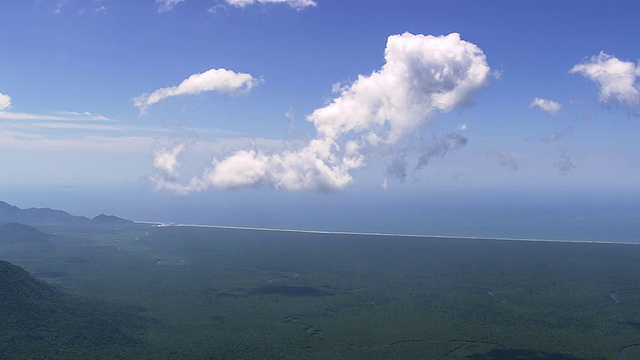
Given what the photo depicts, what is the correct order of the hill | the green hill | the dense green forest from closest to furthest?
the green hill → the dense green forest → the hill

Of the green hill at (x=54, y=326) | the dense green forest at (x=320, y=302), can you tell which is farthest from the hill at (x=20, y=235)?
the green hill at (x=54, y=326)

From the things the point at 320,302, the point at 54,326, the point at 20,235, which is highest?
the point at 20,235

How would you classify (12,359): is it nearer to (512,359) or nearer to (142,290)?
(142,290)

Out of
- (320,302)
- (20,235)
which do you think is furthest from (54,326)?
(20,235)

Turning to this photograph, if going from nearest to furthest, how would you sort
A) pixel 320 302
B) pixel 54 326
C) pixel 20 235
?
pixel 54 326
pixel 320 302
pixel 20 235

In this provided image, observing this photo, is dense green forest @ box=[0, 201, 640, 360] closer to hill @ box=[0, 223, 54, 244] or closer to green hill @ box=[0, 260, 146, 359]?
green hill @ box=[0, 260, 146, 359]

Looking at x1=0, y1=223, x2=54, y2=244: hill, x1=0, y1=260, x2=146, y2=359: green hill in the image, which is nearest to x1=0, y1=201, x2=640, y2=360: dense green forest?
x1=0, y1=260, x2=146, y2=359: green hill

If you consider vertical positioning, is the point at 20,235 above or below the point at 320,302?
above

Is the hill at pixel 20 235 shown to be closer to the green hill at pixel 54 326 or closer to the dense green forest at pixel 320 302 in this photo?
the dense green forest at pixel 320 302

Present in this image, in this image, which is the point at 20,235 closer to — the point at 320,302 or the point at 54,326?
the point at 54,326
